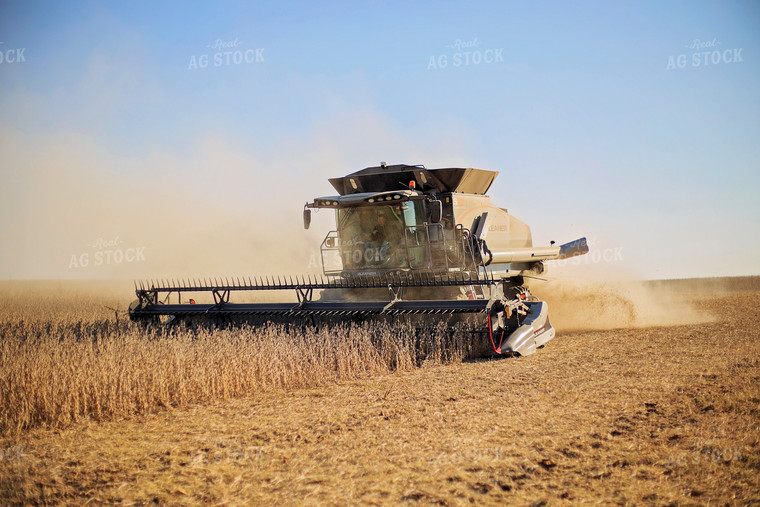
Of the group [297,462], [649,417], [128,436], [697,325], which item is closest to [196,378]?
[128,436]

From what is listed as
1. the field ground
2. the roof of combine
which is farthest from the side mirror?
A: the field ground

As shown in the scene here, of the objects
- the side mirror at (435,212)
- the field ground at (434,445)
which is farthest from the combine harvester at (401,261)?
the field ground at (434,445)

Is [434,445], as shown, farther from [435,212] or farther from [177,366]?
[435,212]

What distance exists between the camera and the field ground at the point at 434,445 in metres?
3.57

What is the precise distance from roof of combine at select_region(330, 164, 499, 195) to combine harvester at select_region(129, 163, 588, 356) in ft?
0.06

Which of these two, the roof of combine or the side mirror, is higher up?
the roof of combine

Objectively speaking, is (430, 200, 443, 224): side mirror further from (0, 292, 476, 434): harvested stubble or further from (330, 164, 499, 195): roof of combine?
(0, 292, 476, 434): harvested stubble

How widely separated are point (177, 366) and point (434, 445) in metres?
3.36

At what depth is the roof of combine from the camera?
10445 mm

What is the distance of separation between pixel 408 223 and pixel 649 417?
5.86 meters

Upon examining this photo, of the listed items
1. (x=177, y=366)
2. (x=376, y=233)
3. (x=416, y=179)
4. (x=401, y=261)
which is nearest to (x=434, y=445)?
(x=177, y=366)

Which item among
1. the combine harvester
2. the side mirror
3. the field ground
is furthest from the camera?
the side mirror

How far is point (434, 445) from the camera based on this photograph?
174 inches

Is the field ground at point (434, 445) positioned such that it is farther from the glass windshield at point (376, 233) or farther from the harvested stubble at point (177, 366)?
the glass windshield at point (376, 233)
